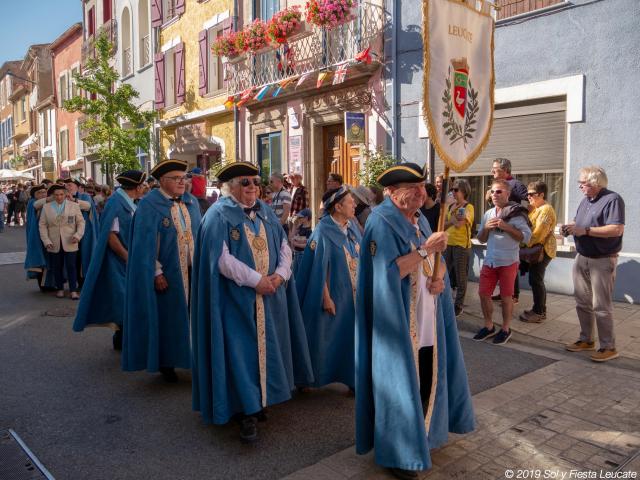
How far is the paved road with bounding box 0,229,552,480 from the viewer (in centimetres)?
355

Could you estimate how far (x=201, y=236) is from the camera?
3996mm

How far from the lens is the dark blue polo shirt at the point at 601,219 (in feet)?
17.2

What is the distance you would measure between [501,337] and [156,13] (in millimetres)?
16891

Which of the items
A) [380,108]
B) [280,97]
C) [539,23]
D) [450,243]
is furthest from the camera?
[280,97]

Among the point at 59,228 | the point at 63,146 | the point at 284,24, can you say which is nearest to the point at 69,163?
the point at 63,146

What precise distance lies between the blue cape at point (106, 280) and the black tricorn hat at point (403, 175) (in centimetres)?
340

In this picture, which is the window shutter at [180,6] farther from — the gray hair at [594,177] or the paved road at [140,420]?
the gray hair at [594,177]

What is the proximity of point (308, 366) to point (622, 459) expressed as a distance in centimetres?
207

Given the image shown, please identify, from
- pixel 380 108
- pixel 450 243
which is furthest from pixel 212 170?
pixel 450 243

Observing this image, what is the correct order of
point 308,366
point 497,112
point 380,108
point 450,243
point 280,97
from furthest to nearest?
point 280,97 → point 380,108 → point 497,112 → point 450,243 → point 308,366

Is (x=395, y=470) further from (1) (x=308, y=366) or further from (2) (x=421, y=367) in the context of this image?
(1) (x=308, y=366)

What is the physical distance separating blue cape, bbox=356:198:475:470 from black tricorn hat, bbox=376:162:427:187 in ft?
0.43

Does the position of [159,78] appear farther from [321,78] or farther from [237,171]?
[237,171]

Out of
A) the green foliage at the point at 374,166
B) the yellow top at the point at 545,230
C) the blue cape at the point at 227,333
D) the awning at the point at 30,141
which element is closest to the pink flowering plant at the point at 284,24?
the green foliage at the point at 374,166
